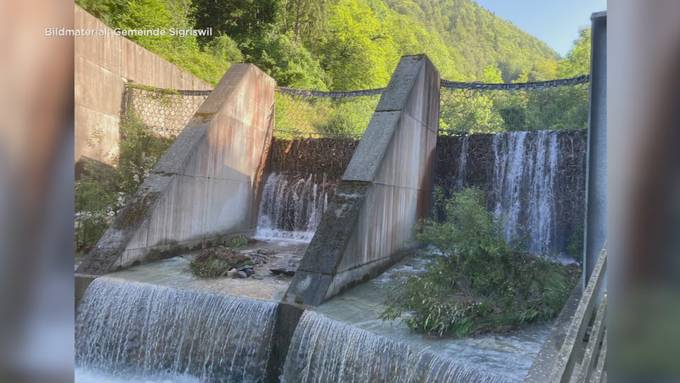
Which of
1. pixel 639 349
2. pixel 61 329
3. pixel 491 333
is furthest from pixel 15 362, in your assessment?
pixel 491 333

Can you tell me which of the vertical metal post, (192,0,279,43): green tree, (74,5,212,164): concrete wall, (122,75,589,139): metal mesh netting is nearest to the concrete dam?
the vertical metal post

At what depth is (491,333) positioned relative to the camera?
4.65m

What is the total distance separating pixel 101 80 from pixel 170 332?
617cm

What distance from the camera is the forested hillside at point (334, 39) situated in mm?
13845

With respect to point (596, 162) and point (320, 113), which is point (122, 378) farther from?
point (320, 113)

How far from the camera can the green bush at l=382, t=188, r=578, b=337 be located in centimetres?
471

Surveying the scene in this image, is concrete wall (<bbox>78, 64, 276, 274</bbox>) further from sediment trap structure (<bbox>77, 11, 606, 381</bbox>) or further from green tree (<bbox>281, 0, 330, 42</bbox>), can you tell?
green tree (<bbox>281, 0, 330, 42</bbox>)

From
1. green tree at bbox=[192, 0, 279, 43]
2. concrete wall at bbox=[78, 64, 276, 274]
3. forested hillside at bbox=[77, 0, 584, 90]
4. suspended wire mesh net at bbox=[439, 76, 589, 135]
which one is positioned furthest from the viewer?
suspended wire mesh net at bbox=[439, 76, 589, 135]

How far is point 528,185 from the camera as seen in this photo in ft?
28.7

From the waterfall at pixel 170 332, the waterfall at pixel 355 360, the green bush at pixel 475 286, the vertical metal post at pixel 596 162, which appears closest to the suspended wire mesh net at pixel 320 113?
the green bush at pixel 475 286

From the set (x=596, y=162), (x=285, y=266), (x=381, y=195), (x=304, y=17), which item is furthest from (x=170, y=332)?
(x=304, y=17)

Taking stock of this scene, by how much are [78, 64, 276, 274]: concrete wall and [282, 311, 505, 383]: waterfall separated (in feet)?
10.4

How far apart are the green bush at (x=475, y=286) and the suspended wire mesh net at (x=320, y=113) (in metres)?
5.58

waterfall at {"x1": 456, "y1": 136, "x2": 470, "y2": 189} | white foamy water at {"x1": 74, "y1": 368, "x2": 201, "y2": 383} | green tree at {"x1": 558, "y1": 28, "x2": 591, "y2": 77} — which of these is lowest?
white foamy water at {"x1": 74, "y1": 368, "x2": 201, "y2": 383}
